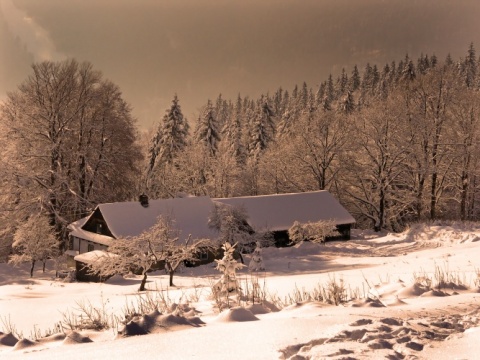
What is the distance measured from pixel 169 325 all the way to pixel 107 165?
3535cm

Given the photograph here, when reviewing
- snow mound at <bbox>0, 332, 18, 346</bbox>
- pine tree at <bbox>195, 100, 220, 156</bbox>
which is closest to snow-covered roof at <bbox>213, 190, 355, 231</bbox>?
pine tree at <bbox>195, 100, 220, 156</bbox>

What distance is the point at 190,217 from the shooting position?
32719 millimetres

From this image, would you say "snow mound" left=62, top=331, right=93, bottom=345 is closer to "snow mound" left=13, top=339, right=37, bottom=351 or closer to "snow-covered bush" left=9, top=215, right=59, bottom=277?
"snow mound" left=13, top=339, right=37, bottom=351

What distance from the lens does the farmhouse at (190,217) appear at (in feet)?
102

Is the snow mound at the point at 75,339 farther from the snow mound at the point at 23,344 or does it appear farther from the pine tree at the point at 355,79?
the pine tree at the point at 355,79

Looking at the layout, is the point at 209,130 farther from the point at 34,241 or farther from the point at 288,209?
the point at 34,241

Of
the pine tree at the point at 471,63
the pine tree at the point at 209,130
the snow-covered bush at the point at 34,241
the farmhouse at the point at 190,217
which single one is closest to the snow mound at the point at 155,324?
the farmhouse at the point at 190,217

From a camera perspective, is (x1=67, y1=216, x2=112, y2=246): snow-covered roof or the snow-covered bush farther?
(x1=67, y1=216, x2=112, y2=246): snow-covered roof

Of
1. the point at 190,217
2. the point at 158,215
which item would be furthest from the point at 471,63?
the point at 158,215

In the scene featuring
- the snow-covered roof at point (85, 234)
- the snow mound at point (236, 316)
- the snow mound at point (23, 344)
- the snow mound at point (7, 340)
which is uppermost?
the snow-covered roof at point (85, 234)

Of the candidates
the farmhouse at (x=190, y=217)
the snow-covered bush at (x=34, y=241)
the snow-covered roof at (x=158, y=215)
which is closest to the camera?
the snow-covered bush at (x=34, y=241)

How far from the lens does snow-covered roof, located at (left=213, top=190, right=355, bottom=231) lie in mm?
35969

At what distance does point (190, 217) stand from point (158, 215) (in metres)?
2.78

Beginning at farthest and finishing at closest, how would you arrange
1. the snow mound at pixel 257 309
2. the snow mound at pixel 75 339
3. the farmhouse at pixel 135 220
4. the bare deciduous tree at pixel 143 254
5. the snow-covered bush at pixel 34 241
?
the farmhouse at pixel 135 220, the snow-covered bush at pixel 34 241, the bare deciduous tree at pixel 143 254, the snow mound at pixel 257 309, the snow mound at pixel 75 339
